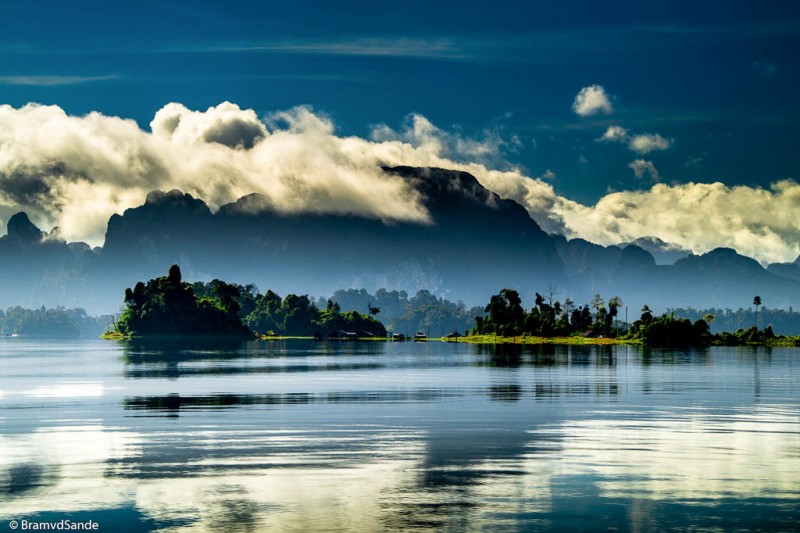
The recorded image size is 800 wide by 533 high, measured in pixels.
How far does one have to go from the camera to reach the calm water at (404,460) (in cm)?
3108

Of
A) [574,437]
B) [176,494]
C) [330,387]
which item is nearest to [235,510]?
[176,494]

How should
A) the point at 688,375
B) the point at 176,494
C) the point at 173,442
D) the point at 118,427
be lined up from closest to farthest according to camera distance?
the point at 176,494 → the point at 173,442 → the point at 118,427 → the point at 688,375

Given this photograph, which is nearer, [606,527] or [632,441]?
[606,527]

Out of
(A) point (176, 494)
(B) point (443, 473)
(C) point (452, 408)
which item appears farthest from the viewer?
(C) point (452, 408)

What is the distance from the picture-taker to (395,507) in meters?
31.9

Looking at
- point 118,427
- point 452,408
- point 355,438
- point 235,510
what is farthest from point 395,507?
point 452,408

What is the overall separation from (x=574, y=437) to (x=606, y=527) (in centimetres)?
2097

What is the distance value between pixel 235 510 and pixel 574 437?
23.9m

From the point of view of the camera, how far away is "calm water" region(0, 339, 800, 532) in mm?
31078

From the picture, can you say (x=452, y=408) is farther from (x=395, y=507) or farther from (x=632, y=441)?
(x=395, y=507)

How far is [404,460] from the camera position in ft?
138

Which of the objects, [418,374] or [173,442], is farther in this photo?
[418,374]

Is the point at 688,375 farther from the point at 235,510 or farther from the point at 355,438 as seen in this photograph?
the point at 235,510

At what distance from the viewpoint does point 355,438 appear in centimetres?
4981
